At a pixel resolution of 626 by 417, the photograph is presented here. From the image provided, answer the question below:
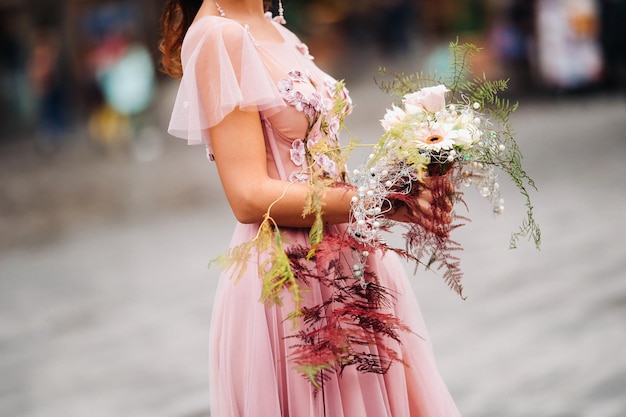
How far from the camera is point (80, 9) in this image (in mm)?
22812

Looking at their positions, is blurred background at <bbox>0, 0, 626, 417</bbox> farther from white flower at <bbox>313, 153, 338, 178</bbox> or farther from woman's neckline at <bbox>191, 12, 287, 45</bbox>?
white flower at <bbox>313, 153, 338, 178</bbox>

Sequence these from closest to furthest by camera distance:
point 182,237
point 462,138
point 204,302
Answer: point 462,138, point 204,302, point 182,237

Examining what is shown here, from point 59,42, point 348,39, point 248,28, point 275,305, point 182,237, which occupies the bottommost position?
point 275,305

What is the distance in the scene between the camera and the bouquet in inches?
89.0

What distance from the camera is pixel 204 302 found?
711 cm

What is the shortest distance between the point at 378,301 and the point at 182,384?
337 centimetres

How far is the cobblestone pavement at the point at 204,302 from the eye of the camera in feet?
17.2

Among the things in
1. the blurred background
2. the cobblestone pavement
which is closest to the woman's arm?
the blurred background

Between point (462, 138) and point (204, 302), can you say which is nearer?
point (462, 138)

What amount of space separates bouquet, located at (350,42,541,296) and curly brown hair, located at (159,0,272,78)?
71 centimetres

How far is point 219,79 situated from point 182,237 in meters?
7.23

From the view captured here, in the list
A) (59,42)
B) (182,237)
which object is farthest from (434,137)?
(59,42)

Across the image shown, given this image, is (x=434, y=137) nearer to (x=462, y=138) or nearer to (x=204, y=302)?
(x=462, y=138)

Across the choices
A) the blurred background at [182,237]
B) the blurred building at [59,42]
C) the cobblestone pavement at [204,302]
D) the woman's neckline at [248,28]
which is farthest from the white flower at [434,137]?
the blurred building at [59,42]
